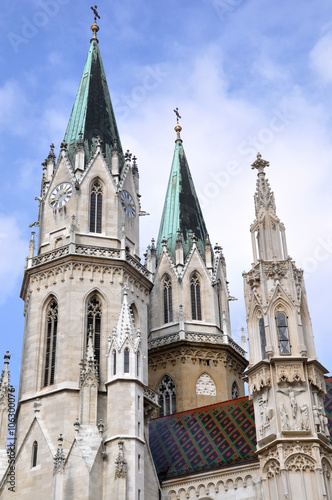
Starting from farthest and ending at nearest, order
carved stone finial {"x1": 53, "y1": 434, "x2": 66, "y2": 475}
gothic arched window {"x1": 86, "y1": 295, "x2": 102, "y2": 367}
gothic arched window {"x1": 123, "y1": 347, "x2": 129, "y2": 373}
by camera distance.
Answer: gothic arched window {"x1": 86, "y1": 295, "x2": 102, "y2": 367} < gothic arched window {"x1": 123, "y1": 347, "x2": 129, "y2": 373} < carved stone finial {"x1": 53, "y1": 434, "x2": 66, "y2": 475}

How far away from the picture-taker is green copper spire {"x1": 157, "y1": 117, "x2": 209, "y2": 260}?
134ft

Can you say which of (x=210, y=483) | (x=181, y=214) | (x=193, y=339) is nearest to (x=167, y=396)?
(x=193, y=339)

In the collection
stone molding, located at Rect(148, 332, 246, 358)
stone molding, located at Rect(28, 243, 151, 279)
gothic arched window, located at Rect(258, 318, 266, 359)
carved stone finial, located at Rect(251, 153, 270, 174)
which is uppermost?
carved stone finial, located at Rect(251, 153, 270, 174)

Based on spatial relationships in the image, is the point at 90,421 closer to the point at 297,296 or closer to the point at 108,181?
the point at 297,296

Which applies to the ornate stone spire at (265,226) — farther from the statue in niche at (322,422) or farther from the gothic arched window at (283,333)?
the statue in niche at (322,422)

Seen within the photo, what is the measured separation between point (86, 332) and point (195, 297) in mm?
10819

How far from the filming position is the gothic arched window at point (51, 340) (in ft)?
94.5

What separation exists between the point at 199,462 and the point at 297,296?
23.6 feet

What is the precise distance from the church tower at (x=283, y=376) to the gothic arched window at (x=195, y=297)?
37.8 feet

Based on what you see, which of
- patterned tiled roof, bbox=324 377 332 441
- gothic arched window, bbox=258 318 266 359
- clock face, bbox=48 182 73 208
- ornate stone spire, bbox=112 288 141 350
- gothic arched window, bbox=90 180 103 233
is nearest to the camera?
gothic arched window, bbox=258 318 266 359

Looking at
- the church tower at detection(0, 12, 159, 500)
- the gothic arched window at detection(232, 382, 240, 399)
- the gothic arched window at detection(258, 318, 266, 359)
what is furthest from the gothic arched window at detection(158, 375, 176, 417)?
the gothic arched window at detection(258, 318, 266, 359)

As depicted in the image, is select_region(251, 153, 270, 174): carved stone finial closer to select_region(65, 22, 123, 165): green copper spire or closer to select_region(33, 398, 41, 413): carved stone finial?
select_region(65, 22, 123, 165): green copper spire

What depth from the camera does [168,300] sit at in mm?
39062

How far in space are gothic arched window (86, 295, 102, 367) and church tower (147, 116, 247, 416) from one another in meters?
7.58
